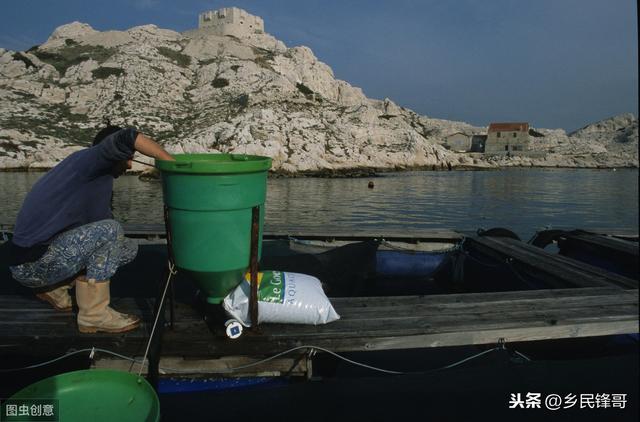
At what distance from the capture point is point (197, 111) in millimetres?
70438

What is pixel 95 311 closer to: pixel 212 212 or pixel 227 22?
pixel 212 212

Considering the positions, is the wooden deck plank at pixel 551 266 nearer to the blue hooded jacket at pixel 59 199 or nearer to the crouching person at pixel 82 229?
the crouching person at pixel 82 229

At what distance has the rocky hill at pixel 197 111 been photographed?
54688mm

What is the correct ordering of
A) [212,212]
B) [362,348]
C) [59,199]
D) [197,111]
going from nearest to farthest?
1. [212,212]
2. [59,199]
3. [362,348]
4. [197,111]

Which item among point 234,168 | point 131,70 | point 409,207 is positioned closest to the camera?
point 234,168

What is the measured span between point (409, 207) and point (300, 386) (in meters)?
24.0

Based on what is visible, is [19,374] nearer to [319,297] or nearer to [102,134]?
[102,134]

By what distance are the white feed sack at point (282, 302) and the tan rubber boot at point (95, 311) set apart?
101 centimetres

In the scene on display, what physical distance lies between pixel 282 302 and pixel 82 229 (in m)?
1.89

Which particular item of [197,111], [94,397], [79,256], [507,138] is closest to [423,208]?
[79,256]

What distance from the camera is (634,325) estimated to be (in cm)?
396

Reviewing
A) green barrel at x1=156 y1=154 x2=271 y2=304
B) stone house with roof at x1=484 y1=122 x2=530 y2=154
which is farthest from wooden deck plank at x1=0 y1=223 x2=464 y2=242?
stone house with roof at x1=484 y1=122 x2=530 y2=154

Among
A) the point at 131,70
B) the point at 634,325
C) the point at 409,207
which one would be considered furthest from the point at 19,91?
the point at 634,325

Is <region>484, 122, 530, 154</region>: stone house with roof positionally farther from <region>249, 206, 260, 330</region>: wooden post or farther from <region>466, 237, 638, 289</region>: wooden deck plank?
<region>249, 206, 260, 330</region>: wooden post
